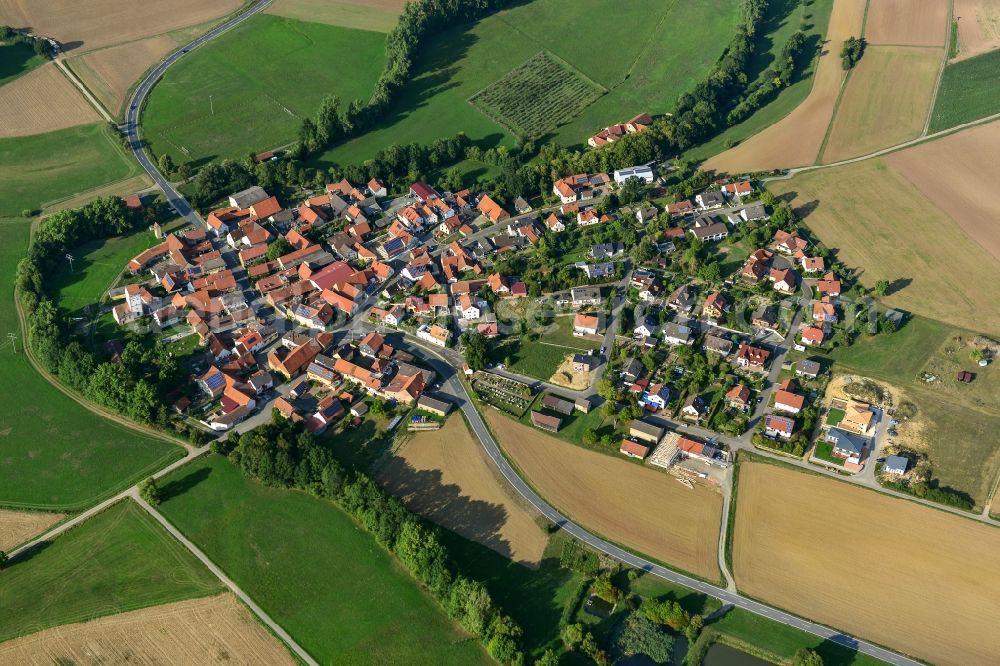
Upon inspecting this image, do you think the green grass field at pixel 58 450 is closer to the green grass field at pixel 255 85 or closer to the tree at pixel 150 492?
the tree at pixel 150 492

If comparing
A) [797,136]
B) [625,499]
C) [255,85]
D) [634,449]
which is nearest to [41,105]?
[255,85]

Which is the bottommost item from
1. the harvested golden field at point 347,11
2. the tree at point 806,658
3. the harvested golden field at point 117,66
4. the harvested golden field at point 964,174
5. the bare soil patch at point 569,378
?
the tree at point 806,658

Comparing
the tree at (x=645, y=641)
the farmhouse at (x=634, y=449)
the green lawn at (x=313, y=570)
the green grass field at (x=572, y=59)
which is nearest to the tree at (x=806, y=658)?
the tree at (x=645, y=641)

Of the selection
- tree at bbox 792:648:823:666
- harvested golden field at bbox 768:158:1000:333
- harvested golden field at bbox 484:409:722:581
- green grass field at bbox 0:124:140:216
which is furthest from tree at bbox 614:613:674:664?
green grass field at bbox 0:124:140:216

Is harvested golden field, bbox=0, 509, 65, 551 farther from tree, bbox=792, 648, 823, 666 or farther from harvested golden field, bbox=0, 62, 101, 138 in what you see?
harvested golden field, bbox=0, 62, 101, 138

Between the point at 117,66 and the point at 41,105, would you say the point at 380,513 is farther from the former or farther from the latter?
the point at 117,66

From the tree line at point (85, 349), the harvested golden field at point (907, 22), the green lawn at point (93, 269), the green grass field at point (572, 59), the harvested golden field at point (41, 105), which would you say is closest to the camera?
the tree line at point (85, 349)
